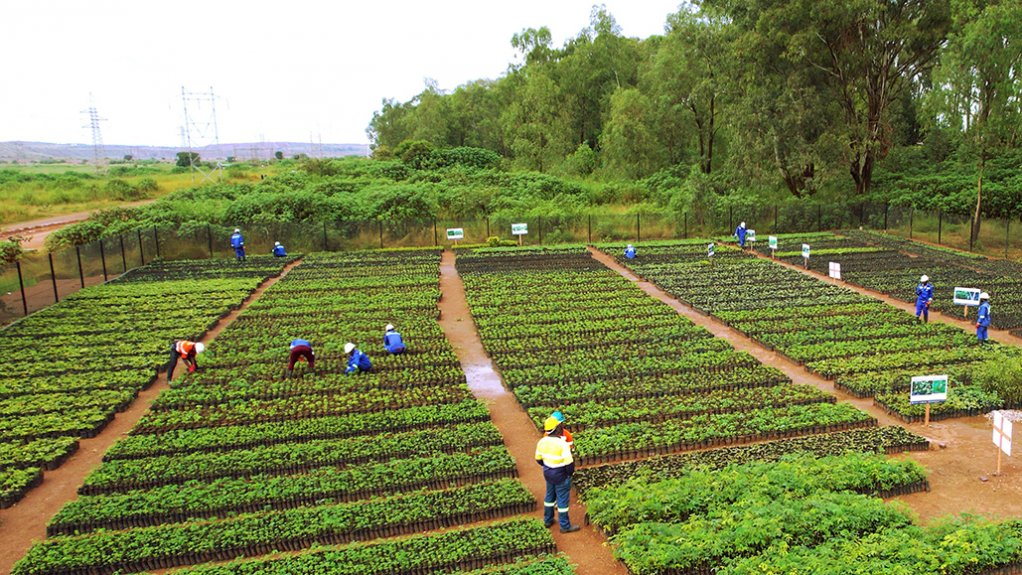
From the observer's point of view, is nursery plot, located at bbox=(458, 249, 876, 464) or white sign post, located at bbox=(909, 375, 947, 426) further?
nursery plot, located at bbox=(458, 249, 876, 464)

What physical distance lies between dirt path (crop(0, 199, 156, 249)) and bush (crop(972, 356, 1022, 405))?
46256 mm

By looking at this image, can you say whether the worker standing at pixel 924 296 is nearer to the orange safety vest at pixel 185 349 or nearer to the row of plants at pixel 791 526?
the row of plants at pixel 791 526

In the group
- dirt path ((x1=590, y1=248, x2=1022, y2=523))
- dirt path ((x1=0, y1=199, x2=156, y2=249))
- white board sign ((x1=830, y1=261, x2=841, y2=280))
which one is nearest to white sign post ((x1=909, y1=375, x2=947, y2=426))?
dirt path ((x1=590, y1=248, x2=1022, y2=523))

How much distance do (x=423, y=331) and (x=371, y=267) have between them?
12.3 metres

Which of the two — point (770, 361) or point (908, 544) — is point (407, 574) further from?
point (770, 361)

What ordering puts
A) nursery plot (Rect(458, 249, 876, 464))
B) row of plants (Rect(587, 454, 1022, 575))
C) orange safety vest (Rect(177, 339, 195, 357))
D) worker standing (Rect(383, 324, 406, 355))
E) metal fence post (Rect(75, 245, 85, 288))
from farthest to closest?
1. metal fence post (Rect(75, 245, 85, 288))
2. worker standing (Rect(383, 324, 406, 355))
3. orange safety vest (Rect(177, 339, 195, 357))
4. nursery plot (Rect(458, 249, 876, 464))
5. row of plants (Rect(587, 454, 1022, 575))

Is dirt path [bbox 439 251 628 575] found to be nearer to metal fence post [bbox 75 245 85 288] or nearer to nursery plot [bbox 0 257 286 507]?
nursery plot [bbox 0 257 286 507]

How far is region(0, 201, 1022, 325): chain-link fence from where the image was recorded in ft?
113

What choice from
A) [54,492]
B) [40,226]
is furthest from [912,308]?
[40,226]

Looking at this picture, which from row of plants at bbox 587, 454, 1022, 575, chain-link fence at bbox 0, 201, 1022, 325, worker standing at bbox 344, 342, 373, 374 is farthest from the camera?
chain-link fence at bbox 0, 201, 1022, 325

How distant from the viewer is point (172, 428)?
15.0 m

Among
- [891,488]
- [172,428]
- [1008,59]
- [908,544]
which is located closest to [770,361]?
[891,488]

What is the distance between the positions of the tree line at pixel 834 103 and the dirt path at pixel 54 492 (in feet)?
114

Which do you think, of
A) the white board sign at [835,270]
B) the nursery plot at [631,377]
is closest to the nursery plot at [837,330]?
the white board sign at [835,270]
